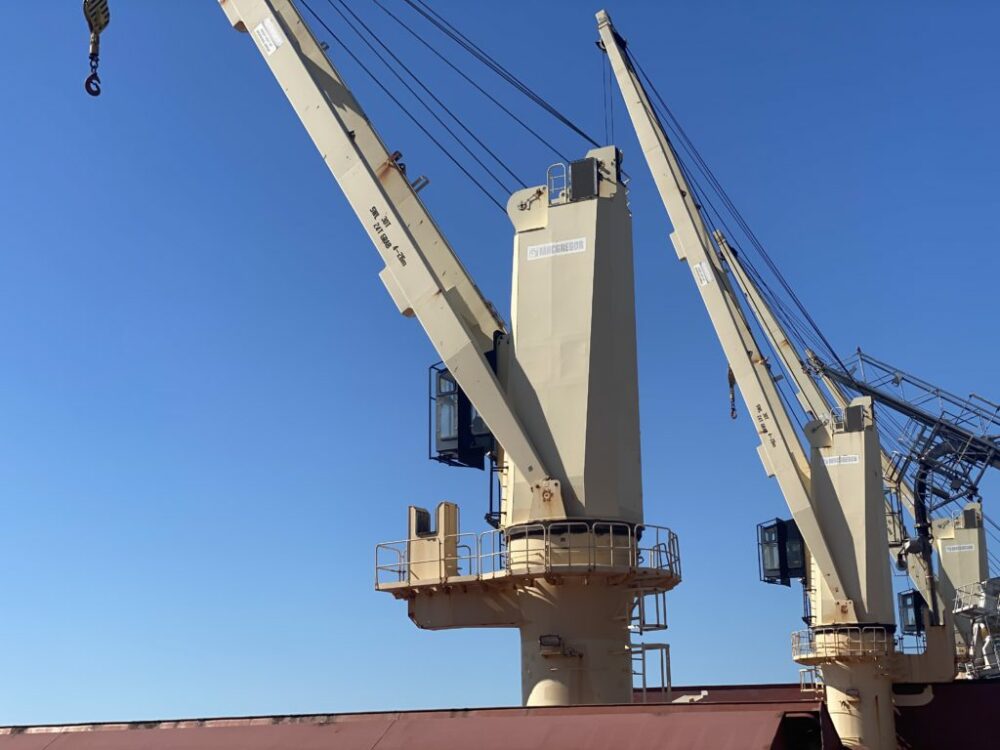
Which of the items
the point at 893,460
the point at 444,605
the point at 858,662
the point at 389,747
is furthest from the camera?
the point at 893,460

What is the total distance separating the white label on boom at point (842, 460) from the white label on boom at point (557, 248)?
17505 mm

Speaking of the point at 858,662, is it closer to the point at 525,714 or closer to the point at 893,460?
the point at 893,460

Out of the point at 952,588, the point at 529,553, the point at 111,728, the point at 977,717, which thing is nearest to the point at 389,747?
the point at 529,553

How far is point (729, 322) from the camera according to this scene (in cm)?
3528

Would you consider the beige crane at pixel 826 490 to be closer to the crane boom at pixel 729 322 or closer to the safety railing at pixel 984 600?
the crane boom at pixel 729 322

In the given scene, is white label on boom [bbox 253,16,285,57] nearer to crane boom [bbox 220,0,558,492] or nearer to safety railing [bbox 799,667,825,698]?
crane boom [bbox 220,0,558,492]

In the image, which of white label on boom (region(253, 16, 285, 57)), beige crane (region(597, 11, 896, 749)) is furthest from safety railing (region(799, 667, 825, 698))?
white label on boom (region(253, 16, 285, 57))

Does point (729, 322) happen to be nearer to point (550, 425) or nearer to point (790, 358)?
point (790, 358)

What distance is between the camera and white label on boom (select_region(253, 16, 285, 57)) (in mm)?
25406

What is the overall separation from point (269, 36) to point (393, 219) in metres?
5.75

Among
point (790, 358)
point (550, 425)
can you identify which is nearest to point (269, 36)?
point (550, 425)

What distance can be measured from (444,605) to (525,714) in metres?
5.37

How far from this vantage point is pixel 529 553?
21312 mm

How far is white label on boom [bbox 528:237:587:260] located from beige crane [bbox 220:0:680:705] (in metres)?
0.02
